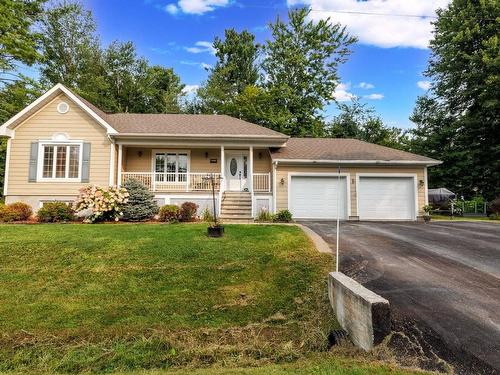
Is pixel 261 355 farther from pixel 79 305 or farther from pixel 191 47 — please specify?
pixel 191 47

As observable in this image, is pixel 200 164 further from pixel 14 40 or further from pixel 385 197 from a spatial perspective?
pixel 14 40

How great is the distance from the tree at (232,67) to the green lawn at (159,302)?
24.2 meters

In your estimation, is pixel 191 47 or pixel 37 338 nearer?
pixel 37 338

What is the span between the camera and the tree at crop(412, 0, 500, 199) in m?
20.9

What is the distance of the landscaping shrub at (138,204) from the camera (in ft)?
36.8

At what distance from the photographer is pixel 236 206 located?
1316cm

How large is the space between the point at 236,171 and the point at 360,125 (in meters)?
19.4

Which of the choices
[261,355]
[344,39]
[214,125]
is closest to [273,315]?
[261,355]

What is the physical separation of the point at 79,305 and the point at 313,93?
25327mm

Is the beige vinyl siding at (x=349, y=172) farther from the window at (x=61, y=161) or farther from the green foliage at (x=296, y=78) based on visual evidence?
the green foliage at (x=296, y=78)

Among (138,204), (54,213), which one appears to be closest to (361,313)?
(138,204)

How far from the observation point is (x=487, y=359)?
9.66 feet

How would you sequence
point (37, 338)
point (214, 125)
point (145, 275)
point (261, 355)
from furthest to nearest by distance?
point (214, 125)
point (145, 275)
point (37, 338)
point (261, 355)

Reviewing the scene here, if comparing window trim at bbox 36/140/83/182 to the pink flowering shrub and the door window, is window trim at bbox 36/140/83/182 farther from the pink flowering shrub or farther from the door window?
the door window
